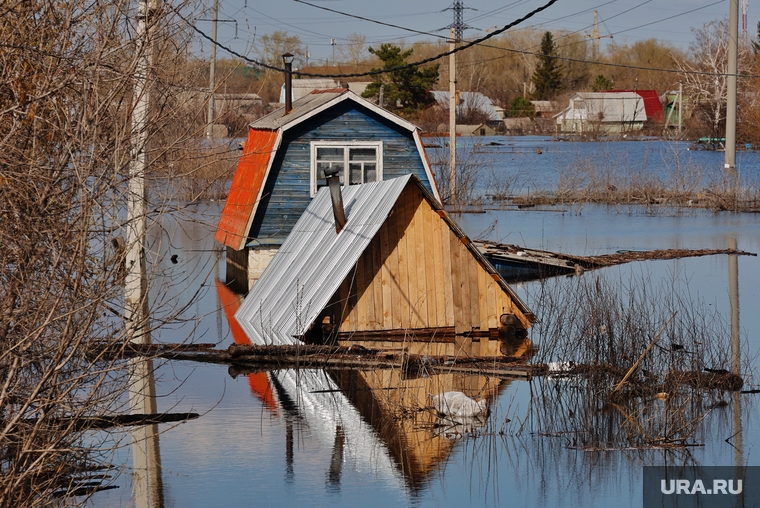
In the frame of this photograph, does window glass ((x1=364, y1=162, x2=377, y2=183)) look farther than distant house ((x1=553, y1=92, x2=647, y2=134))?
No

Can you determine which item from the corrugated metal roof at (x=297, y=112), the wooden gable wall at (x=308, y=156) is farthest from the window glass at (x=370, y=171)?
the corrugated metal roof at (x=297, y=112)

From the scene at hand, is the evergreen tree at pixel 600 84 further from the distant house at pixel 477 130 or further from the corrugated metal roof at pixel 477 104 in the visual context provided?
the distant house at pixel 477 130

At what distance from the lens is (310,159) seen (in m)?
24.0

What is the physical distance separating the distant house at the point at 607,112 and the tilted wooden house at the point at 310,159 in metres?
80.7

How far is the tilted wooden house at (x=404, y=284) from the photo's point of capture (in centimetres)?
1564

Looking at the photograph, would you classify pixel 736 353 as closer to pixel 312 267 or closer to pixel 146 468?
pixel 312 267

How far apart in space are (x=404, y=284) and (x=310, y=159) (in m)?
8.76

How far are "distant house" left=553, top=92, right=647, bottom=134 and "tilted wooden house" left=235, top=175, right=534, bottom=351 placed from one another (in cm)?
8900

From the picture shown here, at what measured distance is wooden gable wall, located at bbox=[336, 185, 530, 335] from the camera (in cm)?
1577

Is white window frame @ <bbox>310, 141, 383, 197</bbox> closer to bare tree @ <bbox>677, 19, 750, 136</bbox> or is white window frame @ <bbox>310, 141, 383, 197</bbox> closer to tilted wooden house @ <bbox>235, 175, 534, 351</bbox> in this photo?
tilted wooden house @ <bbox>235, 175, 534, 351</bbox>

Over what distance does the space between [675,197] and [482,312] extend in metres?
27.4

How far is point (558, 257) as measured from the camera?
2359cm

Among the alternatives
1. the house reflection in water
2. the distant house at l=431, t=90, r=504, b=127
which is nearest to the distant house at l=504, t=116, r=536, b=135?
the distant house at l=431, t=90, r=504, b=127

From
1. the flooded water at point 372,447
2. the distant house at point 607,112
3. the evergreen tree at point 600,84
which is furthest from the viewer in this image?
the evergreen tree at point 600,84
